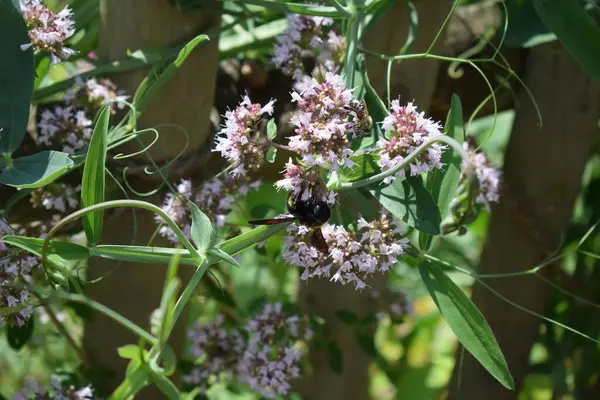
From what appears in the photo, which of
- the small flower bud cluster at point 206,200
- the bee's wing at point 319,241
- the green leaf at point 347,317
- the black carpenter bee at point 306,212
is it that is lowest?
Answer: the green leaf at point 347,317

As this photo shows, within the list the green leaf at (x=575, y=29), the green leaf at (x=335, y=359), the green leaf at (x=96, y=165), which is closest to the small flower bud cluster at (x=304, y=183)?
the green leaf at (x=96, y=165)

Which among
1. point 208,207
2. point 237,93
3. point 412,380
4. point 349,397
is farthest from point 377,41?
point 412,380

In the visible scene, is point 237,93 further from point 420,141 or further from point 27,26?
point 420,141

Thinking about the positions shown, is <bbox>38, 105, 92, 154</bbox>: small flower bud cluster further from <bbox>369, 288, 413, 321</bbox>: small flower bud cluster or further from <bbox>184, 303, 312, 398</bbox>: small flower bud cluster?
<bbox>369, 288, 413, 321</bbox>: small flower bud cluster

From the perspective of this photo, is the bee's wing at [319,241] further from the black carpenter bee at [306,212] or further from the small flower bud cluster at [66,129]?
the small flower bud cluster at [66,129]

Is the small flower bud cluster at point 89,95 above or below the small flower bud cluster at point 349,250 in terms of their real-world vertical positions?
above

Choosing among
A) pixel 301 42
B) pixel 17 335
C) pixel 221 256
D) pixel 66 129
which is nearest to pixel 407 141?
pixel 221 256
